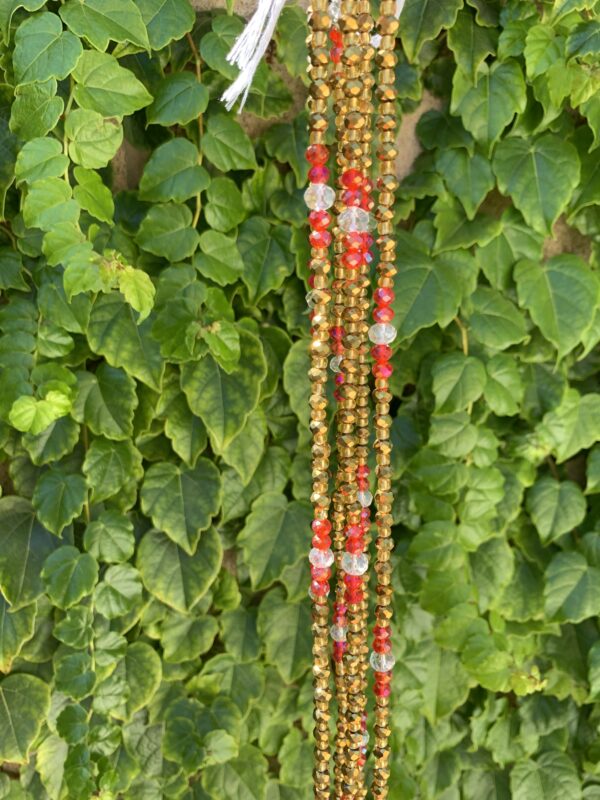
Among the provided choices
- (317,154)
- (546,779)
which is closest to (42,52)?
(317,154)

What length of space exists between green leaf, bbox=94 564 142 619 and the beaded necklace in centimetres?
24

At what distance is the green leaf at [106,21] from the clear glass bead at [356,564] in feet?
1.66

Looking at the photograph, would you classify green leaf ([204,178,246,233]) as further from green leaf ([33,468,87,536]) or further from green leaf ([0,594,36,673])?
green leaf ([0,594,36,673])

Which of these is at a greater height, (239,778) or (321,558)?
(321,558)

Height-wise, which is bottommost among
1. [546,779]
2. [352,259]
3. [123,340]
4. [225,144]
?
[546,779]

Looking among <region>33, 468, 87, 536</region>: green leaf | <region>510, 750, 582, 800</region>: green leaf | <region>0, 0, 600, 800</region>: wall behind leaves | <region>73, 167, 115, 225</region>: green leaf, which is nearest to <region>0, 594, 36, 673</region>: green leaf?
<region>0, 0, 600, 800</region>: wall behind leaves

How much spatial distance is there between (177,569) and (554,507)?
0.47 meters

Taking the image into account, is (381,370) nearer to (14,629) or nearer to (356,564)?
(356,564)

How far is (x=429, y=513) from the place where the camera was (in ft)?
3.13

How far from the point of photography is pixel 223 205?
859mm

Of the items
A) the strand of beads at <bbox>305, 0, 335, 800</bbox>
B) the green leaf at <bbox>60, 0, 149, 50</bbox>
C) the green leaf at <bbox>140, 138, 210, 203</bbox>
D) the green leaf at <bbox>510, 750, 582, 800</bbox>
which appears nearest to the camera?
the strand of beads at <bbox>305, 0, 335, 800</bbox>

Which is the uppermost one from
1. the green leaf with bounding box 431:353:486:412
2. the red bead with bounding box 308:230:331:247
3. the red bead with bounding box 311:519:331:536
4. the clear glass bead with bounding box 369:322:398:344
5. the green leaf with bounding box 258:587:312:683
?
the red bead with bounding box 308:230:331:247

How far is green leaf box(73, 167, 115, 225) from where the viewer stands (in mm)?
759

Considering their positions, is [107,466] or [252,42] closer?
[252,42]
